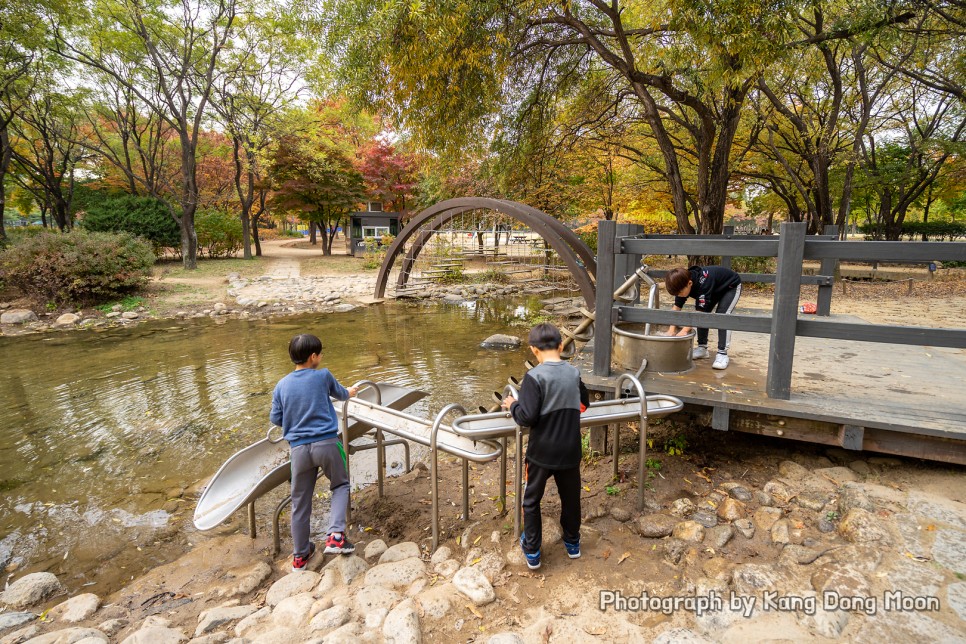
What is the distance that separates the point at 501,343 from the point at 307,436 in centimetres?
719

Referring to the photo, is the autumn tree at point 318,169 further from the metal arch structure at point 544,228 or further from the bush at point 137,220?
the metal arch structure at point 544,228

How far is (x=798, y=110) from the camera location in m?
17.6

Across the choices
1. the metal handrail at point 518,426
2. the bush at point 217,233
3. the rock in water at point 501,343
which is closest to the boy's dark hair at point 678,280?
the metal handrail at point 518,426

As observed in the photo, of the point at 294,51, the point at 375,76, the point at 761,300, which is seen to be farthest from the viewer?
the point at 294,51

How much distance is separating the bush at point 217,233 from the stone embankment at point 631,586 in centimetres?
2257

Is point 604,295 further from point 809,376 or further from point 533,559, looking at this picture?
point 533,559

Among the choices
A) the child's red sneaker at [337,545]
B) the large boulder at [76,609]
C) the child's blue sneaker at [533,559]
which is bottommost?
the large boulder at [76,609]

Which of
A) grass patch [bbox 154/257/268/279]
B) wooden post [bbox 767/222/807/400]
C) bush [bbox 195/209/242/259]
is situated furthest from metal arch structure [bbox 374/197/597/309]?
bush [bbox 195/209/242/259]

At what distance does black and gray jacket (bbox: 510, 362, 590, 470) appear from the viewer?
2.78 meters

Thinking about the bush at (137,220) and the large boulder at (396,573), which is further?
the bush at (137,220)

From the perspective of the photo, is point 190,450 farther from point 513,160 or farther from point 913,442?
point 513,160

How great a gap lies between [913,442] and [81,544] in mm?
6236

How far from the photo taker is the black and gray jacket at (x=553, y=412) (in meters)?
2.78

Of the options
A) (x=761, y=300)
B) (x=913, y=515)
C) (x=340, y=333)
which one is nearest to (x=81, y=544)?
(x=913, y=515)
